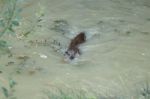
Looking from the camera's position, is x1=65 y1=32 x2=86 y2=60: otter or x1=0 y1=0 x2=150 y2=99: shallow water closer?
x1=0 y1=0 x2=150 y2=99: shallow water

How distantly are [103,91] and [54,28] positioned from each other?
240 cm

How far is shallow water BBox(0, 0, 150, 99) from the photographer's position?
5848 mm

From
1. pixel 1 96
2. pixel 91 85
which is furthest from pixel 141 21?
pixel 1 96

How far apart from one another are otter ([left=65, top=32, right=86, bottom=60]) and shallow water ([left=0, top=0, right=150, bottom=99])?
9 centimetres

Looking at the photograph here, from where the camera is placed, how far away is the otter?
675 centimetres

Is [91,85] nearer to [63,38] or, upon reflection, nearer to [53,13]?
[63,38]

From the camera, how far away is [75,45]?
7098 millimetres

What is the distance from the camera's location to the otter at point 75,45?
6.75 metres

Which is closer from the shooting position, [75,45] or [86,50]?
[86,50]

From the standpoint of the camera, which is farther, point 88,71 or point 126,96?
point 88,71

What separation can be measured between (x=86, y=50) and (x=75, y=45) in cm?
23

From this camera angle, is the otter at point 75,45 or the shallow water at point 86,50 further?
the otter at point 75,45

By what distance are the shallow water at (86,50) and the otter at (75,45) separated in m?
0.09

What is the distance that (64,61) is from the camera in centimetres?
657
